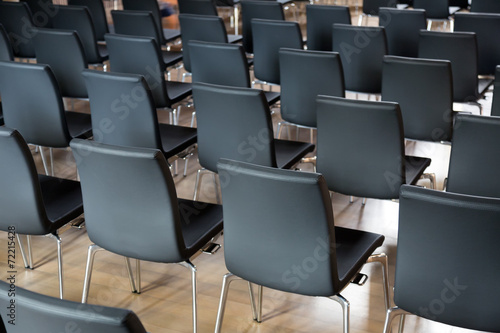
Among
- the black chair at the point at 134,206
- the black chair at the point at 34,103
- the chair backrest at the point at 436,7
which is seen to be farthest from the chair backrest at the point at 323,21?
the black chair at the point at 134,206

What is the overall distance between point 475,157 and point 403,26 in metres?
2.99

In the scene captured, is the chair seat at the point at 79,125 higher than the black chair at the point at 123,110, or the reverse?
the black chair at the point at 123,110

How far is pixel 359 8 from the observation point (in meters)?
11.6

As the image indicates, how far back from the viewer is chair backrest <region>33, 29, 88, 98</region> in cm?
486

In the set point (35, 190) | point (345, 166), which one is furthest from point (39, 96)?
point (345, 166)

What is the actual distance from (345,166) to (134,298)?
130cm

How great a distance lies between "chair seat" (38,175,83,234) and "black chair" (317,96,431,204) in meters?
1.29

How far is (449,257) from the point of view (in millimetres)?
2215

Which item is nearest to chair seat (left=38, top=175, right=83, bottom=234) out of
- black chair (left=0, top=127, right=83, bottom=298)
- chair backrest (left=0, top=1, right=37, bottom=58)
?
black chair (left=0, top=127, right=83, bottom=298)

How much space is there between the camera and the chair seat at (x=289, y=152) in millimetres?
3857

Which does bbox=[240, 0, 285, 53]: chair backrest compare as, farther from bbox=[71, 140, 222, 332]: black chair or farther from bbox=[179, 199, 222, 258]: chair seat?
bbox=[71, 140, 222, 332]: black chair

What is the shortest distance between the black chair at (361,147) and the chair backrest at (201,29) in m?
2.55

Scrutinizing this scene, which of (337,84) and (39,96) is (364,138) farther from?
(39,96)

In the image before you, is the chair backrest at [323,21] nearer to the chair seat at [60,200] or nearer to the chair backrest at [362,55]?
the chair backrest at [362,55]
